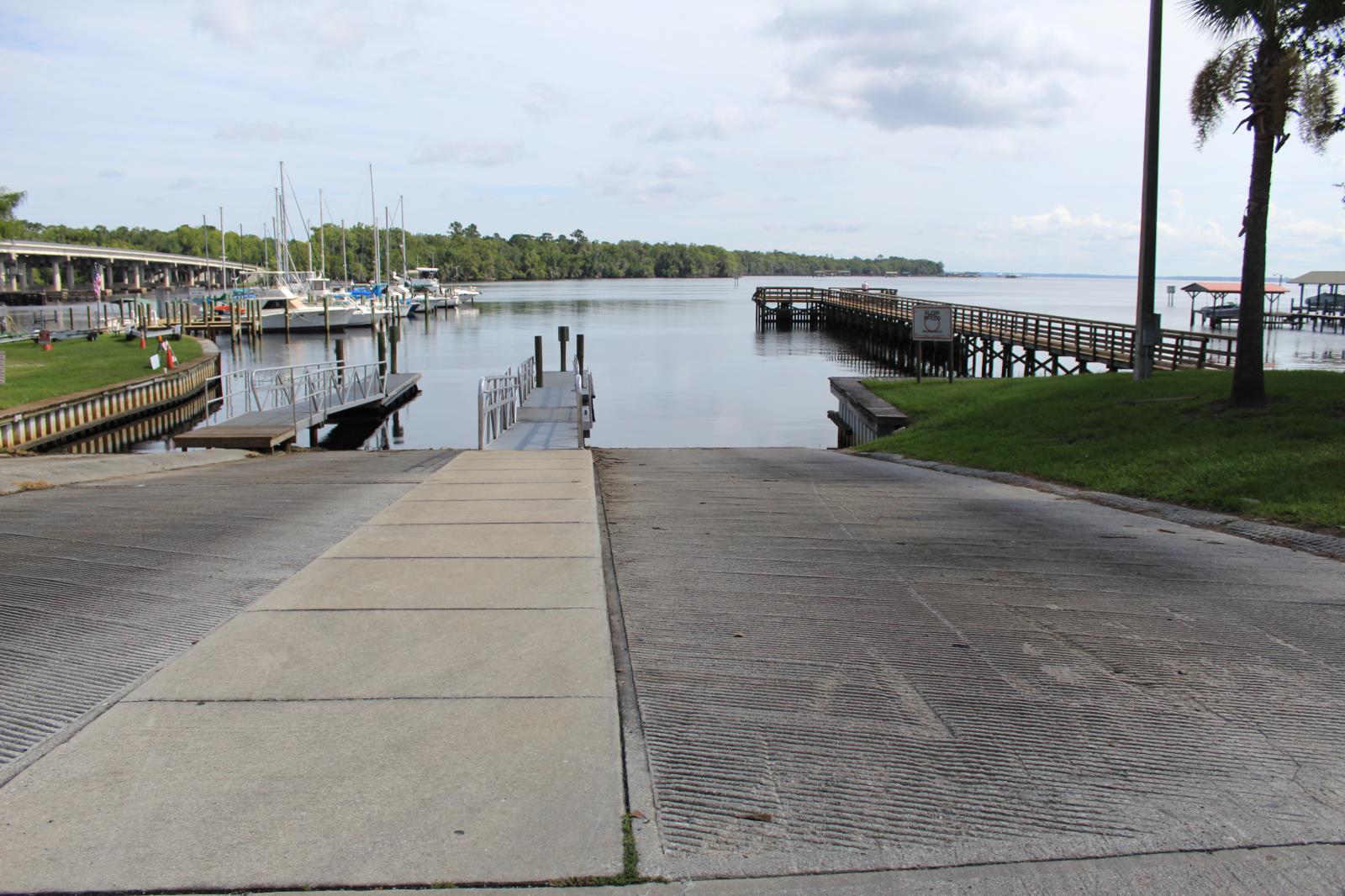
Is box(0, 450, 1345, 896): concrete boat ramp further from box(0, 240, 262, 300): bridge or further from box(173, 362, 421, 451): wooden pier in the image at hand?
box(0, 240, 262, 300): bridge

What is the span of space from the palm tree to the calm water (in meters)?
15.3

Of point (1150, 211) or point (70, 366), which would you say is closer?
point (1150, 211)

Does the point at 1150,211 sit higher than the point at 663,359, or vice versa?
the point at 1150,211

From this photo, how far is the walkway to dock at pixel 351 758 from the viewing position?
10.6 ft

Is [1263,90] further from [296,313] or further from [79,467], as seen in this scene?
[296,313]

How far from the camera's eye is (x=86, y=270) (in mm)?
161500

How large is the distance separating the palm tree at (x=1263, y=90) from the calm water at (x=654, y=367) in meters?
15.3

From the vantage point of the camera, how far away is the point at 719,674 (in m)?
4.97

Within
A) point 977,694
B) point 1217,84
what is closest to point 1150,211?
point 1217,84

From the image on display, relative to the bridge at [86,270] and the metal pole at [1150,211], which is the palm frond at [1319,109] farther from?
the bridge at [86,270]

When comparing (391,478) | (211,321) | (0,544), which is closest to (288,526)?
(0,544)

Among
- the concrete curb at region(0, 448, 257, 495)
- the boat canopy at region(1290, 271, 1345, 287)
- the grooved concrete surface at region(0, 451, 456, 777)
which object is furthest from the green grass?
the boat canopy at region(1290, 271, 1345, 287)

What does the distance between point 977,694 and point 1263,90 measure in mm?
14267

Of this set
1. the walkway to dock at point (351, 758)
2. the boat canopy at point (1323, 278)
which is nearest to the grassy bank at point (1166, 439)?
→ the walkway to dock at point (351, 758)
